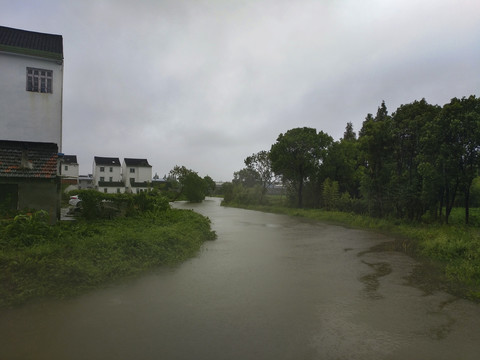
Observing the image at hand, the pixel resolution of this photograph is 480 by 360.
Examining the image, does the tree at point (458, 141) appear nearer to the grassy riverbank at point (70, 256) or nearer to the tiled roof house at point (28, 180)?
the grassy riverbank at point (70, 256)

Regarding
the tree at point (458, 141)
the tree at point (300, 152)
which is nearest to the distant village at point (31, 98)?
the tree at point (458, 141)

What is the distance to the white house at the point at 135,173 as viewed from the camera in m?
57.9

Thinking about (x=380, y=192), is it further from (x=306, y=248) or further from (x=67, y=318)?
(x=67, y=318)

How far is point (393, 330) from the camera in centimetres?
546

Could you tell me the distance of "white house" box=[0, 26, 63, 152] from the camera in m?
14.3

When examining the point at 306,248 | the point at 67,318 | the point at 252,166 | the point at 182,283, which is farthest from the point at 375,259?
the point at 252,166

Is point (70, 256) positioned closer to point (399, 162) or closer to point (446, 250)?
point (446, 250)

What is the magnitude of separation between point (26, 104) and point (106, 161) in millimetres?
50203

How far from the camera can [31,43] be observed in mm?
15031

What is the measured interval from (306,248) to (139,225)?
7.06 meters

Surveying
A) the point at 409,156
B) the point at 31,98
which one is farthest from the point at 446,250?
the point at 31,98

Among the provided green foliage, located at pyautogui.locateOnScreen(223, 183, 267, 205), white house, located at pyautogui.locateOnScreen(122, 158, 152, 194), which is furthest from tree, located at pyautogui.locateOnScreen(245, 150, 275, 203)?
white house, located at pyautogui.locateOnScreen(122, 158, 152, 194)

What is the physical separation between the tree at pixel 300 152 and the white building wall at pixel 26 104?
2498 centimetres

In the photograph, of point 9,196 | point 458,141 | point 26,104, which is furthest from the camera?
point 458,141
